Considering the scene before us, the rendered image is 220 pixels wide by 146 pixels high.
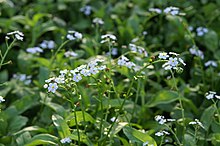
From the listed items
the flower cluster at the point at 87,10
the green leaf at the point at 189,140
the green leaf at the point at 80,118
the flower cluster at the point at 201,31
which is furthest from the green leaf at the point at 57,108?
the flower cluster at the point at 87,10

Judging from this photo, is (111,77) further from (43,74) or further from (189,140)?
(189,140)

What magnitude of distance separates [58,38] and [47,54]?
0.25m

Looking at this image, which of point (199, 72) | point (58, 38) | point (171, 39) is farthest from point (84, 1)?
point (199, 72)

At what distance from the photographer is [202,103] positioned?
3.86 meters

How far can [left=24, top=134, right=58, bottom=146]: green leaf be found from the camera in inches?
120

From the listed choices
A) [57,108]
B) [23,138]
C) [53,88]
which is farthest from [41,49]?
[53,88]

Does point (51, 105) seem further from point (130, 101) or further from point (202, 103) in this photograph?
point (202, 103)

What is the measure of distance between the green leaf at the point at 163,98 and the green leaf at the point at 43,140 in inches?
33.4

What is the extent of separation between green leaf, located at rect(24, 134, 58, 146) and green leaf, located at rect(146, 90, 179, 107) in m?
0.85

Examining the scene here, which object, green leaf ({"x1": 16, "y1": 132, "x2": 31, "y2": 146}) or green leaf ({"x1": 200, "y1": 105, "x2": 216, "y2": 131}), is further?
green leaf ({"x1": 200, "y1": 105, "x2": 216, "y2": 131})

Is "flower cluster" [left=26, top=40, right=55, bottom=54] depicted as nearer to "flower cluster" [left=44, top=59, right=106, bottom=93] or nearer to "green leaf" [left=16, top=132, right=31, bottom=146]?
"green leaf" [left=16, top=132, right=31, bottom=146]

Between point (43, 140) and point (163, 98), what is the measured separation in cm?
99

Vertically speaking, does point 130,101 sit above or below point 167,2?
below

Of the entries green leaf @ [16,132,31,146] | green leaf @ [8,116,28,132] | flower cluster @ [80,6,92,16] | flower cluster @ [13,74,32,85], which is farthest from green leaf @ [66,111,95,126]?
flower cluster @ [80,6,92,16]
